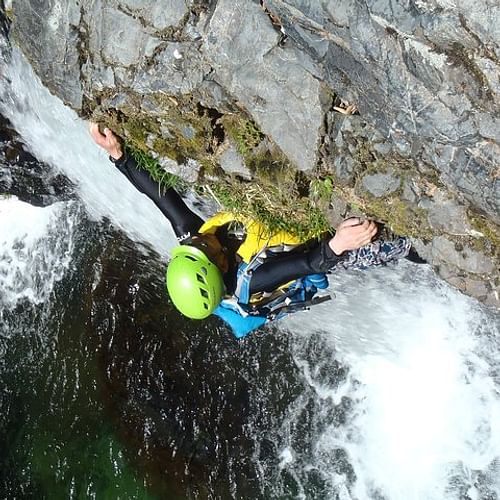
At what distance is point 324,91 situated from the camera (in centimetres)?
407

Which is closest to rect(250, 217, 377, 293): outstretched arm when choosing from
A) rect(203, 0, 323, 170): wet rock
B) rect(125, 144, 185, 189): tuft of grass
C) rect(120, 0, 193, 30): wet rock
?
rect(203, 0, 323, 170): wet rock

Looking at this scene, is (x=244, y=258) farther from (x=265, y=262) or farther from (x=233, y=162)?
(x=233, y=162)

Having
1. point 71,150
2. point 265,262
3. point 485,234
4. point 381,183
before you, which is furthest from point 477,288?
point 71,150

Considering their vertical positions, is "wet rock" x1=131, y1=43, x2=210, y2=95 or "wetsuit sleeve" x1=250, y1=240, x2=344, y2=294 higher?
"wet rock" x1=131, y1=43, x2=210, y2=95

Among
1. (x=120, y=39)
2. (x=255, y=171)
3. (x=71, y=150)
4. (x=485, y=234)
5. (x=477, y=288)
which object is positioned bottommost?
(x=477, y=288)

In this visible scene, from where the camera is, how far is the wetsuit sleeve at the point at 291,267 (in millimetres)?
4883

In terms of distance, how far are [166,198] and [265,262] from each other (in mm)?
1036

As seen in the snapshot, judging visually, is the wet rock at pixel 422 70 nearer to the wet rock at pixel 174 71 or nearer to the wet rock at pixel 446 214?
the wet rock at pixel 446 214

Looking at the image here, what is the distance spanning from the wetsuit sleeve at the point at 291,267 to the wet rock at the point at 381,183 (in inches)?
25.3

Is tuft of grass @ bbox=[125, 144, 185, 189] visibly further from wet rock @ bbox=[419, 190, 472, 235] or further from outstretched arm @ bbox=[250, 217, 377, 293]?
wet rock @ bbox=[419, 190, 472, 235]

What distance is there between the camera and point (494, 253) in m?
4.24

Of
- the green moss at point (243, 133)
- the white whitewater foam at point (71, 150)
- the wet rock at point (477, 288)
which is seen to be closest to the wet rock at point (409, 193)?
the wet rock at point (477, 288)

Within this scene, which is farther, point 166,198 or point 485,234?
point 166,198

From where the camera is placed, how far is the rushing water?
6305mm
